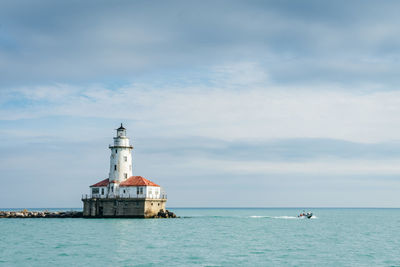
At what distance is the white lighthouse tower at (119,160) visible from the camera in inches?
3765

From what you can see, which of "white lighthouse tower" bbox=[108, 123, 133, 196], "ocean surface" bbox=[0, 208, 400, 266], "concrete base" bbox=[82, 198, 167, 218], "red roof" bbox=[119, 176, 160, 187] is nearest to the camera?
"ocean surface" bbox=[0, 208, 400, 266]

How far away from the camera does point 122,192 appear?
3716 inches

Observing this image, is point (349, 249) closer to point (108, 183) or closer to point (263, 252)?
point (263, 252)

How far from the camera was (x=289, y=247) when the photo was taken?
54.4 meters

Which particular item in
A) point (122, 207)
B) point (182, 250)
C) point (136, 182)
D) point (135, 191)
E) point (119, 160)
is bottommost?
point (182, 250)

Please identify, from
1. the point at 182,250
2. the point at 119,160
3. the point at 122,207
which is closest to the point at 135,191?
the point at 122,207

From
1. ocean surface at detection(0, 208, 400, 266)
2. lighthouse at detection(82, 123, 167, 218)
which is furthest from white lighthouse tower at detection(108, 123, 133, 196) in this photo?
ocean surface at detection(0, 208, 400, 266)

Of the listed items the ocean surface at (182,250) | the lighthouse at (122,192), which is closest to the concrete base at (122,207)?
the lighthouse at (122,192)

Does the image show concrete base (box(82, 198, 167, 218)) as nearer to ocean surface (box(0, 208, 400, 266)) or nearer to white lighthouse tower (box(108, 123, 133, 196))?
white lighthouse tower (box(108, 123, 133, 196))

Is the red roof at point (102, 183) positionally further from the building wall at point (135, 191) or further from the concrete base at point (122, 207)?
the building wall at point (135, 191)

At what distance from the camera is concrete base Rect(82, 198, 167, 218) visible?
306 ft

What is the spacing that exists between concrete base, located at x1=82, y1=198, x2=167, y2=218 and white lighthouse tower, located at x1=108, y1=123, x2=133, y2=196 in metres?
2.38

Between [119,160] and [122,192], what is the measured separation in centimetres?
598

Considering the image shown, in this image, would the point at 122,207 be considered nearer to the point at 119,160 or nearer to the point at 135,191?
the point at 135,191
